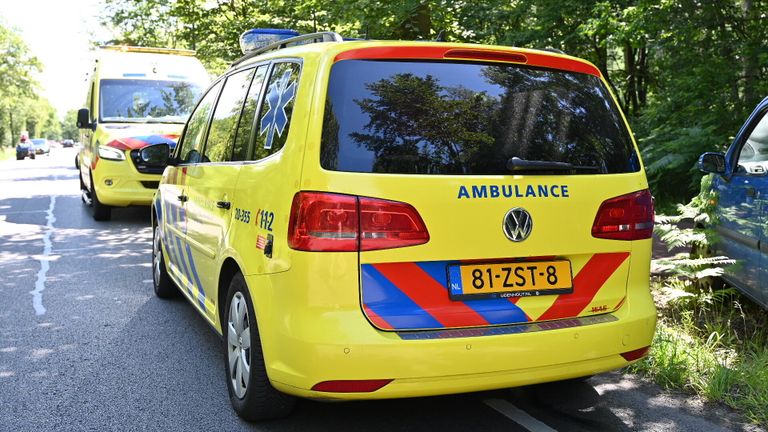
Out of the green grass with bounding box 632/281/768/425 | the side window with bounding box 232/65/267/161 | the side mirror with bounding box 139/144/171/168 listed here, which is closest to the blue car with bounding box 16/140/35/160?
Answer: the side mirror with bounding box 139/144/171/168

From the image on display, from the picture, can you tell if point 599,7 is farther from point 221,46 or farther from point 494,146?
point 221,46

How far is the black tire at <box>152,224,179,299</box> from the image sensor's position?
251 inches

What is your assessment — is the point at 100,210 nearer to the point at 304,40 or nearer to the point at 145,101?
the point at 145,101

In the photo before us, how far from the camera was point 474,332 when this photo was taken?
3.21 m

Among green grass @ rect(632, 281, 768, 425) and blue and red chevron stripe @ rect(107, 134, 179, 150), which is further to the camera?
blue and red chevron stripe @ rect(107, 134, 179, 150)

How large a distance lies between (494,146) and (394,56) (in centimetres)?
59

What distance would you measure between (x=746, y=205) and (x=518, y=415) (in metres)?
2.49

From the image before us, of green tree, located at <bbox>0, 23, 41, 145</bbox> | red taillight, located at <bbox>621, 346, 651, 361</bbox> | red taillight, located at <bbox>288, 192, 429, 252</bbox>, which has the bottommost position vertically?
red taillight, located at <bbox>621, 346, 651, 361</bbox>

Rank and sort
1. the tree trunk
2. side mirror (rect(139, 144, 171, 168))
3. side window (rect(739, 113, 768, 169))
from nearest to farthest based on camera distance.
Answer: side window (rect(739, 113, 768, 169)) → side mirror (rect(139, 144, 171, 168)) → the tree trunk

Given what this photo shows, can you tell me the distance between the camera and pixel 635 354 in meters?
3.56

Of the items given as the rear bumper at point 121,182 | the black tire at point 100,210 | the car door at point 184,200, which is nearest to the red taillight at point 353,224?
the car door at point 184,200

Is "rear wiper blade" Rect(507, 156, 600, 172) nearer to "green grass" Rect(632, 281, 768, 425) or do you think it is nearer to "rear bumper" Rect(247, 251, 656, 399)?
"rear bumper" Rect(247, 251, 656, 399)

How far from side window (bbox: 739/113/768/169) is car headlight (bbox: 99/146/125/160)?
8703mm

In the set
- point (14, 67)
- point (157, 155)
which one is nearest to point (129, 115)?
point (157, 155)
